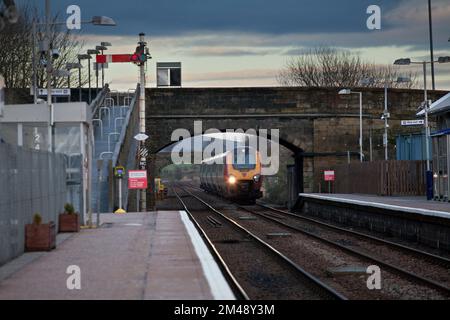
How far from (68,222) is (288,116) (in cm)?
3251

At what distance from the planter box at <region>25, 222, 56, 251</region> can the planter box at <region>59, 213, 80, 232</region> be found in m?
4.66

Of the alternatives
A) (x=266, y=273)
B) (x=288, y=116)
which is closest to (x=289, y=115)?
(x=288, y=116)

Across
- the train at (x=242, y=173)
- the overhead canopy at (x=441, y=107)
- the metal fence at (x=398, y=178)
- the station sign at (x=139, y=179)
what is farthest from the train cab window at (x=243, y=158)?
the station sign at (x=139, y=179)

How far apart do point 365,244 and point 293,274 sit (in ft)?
25.8

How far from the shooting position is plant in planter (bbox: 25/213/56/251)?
17.4 meters

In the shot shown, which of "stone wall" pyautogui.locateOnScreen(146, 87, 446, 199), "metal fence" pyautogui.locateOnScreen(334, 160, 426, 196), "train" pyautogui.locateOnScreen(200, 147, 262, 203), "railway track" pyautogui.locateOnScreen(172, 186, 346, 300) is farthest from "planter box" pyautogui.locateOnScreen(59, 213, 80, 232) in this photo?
"train" pyautogui.locateOnScreen(200, 147, 262, 203)

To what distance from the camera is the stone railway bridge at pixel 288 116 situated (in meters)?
53.0

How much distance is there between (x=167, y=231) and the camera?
22703 mm

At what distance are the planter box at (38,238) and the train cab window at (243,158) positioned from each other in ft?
130

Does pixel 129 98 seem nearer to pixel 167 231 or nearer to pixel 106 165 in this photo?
pixel 106 165

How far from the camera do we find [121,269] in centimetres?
1432

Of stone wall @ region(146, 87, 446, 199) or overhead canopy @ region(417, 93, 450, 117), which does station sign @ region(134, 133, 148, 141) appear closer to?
overhead canopy @ region(417, 93, 450, 117)

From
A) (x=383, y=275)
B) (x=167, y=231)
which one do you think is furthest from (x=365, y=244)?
(x=383, y=275)

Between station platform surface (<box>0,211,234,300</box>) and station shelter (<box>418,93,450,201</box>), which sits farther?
station shelter (<box>418,93,450,201</box>)
